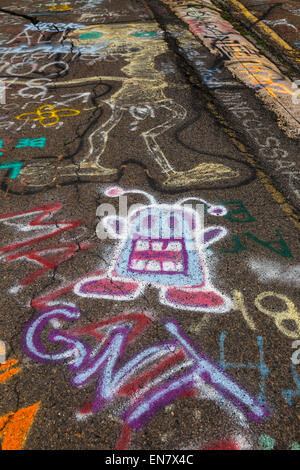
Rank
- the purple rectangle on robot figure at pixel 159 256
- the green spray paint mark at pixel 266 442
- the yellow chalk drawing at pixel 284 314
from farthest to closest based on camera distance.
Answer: the purple rectangle on robot figure at pixel 159 256 → the yellow chalk drawing at pixel 284 314 → the green spray paint mark at pixel 266 442

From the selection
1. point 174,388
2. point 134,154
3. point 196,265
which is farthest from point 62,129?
point 174,388

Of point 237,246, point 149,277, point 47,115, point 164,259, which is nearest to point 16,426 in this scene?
point 149,277

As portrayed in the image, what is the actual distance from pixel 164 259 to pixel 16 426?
5.33 ft

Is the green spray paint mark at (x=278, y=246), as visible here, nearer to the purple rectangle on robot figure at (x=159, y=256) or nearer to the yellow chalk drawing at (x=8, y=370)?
Answer: the purple rectangle on robot figure at (x=159, y=256)

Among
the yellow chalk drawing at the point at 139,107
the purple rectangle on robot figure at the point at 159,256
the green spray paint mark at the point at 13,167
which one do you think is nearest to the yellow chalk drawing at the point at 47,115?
the yellow chalk drawing at the point at 139,107

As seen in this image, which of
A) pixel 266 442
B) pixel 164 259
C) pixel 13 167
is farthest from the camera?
pixel 13 167

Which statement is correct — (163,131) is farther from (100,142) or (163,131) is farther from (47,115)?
(47,115)

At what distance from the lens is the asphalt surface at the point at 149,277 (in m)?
2.21

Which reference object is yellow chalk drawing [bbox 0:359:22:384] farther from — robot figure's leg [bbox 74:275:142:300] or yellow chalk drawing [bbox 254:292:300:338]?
yellow chalk drawing [bbox 254:292:300:338]

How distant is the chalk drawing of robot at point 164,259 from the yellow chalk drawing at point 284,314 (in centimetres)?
24

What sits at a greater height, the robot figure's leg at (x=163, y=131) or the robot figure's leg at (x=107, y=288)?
the robot figure's leg at (x=163, y=131)

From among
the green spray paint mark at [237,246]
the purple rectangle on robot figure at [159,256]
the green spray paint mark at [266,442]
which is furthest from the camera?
the green spray paint mark at [237,246]

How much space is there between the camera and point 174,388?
7.64 ft

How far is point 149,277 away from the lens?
9.91 feet
